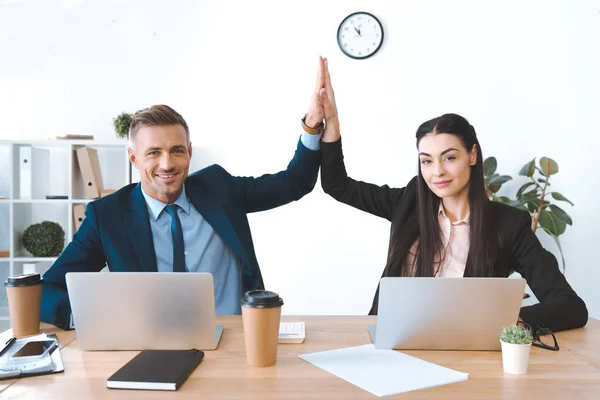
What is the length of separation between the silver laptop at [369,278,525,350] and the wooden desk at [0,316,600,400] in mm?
33

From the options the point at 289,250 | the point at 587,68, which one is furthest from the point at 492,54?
the point at 289,250

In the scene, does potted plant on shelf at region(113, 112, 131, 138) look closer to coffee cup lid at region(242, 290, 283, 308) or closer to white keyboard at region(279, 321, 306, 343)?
white keyboard at region(279, 321, 306, 343)

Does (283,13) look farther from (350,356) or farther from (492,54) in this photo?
(350,356)

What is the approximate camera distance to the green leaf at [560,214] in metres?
3.10

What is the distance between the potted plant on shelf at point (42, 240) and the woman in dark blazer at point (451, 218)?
6.59ft

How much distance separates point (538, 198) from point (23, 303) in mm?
2871

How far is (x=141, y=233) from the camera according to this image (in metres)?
1.83

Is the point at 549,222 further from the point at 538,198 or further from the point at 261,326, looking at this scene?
the point at 261,326

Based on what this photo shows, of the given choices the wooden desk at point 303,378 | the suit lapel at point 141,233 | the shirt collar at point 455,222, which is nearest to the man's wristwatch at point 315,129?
the shirt collar at point 455,222

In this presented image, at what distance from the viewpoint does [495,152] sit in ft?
11.3

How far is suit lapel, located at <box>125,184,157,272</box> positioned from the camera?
1812 mm

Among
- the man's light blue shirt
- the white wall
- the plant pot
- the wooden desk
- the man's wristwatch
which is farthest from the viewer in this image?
the white wall

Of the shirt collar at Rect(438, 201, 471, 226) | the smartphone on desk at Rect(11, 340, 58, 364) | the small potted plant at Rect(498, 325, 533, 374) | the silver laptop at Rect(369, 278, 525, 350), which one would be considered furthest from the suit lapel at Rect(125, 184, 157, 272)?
the small potted plant at Rect(498, 325, 533, 374)

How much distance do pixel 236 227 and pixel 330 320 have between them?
2.03 ft
